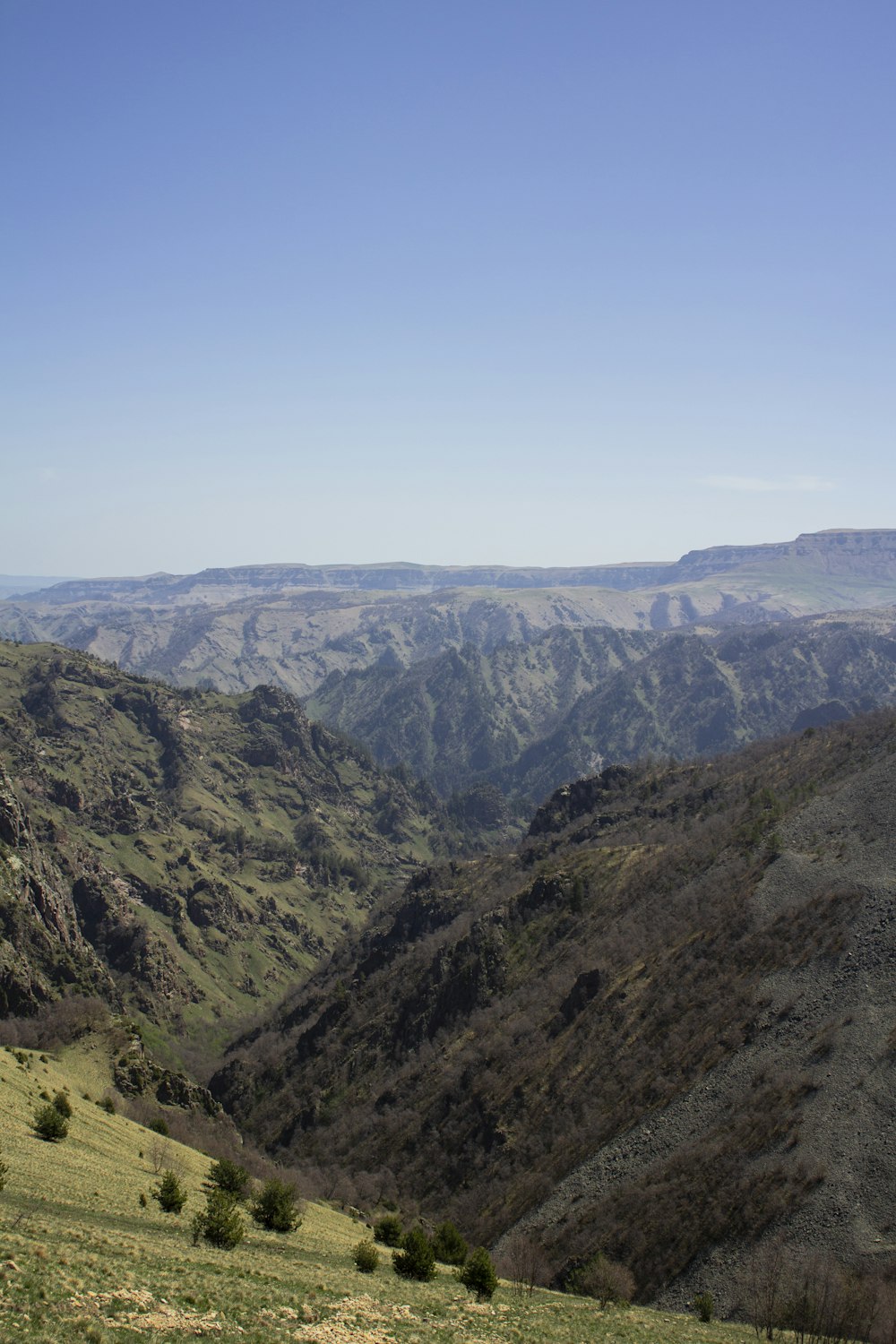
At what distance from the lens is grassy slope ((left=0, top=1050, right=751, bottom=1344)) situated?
35.8 meters

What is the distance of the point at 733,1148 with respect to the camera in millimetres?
95375

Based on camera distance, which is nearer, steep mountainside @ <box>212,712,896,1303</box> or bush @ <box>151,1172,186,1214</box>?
bush @ <box>151,1172,186,1214</box>

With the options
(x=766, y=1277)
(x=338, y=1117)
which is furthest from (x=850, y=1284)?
(x=338, y=1117)

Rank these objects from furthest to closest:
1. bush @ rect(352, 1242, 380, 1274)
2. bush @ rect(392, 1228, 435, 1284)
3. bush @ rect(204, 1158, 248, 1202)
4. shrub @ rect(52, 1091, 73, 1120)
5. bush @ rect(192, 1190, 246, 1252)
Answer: shrub @ rect(52, 1091, 73, 1120) < bush @ rect(204, 1158, 248, 1202) < bush @ rect(392, 1228, 435, 1284) < bush @ rect(352, 1242, 380, 1274) < bush @ rect(192, 1190, 246, 1252)

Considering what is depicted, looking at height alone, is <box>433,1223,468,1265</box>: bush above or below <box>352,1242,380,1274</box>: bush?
below

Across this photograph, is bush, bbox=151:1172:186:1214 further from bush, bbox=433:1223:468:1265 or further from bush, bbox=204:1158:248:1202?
bush, bbox=433:1223:468:1265

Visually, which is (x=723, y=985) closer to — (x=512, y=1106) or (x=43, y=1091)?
(x=512, y=1106)

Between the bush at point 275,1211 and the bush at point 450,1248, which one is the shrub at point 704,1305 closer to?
the bush at point 450,1248

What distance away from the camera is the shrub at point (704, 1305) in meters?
72.7

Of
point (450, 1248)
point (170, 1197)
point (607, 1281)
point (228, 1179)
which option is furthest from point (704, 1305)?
point (170, 1197)

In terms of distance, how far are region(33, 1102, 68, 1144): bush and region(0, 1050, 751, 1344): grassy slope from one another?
4.02ft

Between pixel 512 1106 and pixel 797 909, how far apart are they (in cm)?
6086

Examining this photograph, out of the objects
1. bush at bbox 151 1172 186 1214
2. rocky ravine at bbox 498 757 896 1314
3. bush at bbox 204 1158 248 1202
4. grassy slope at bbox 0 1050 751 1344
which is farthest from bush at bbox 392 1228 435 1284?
rocky ravine at bbox 498 757 896 1314

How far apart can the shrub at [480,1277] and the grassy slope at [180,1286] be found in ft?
3.61
